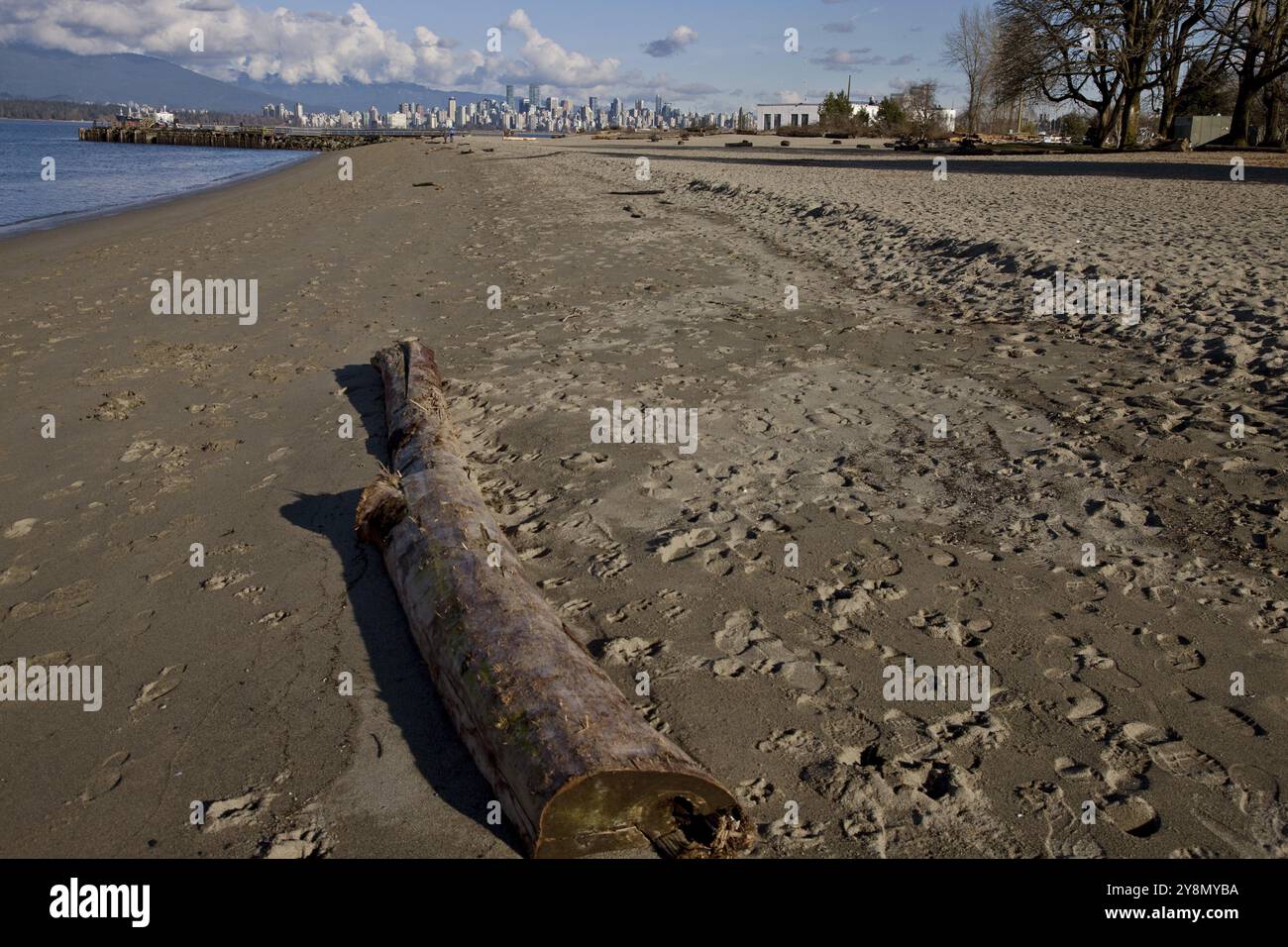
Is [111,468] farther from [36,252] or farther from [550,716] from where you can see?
[36,252]

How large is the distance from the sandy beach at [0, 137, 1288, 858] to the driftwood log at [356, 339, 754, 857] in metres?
0.20

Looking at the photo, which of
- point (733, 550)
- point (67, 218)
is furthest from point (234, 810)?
point (67, 218)

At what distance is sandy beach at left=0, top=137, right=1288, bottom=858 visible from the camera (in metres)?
2.98

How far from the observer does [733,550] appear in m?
4.69

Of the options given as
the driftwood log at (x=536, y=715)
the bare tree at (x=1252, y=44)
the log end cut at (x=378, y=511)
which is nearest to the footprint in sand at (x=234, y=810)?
the driftwood log at (x=536, y=715)

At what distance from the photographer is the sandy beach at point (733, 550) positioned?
9.77 ft

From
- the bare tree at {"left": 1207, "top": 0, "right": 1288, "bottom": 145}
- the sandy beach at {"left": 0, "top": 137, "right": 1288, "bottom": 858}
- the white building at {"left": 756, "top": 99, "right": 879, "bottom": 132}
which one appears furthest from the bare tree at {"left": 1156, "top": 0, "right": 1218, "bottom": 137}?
the white building at {"left": 756, "top": 99, "right": 879, "bottom": 132}

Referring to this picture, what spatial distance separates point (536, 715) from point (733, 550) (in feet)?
6.67

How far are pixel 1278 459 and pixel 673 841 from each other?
5.00 m

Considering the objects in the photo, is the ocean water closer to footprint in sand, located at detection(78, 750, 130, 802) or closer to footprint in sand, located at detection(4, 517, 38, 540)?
footprint in sand, located at detection(4, 517, 38, 540)

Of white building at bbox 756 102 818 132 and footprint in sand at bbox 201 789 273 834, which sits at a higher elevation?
white building at bbox 756 102 818 132

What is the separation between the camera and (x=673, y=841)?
2754 mm

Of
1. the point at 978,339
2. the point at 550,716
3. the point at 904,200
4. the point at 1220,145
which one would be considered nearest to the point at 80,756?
the point at 550,716

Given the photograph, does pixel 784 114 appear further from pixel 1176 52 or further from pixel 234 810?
pixel 234 810
